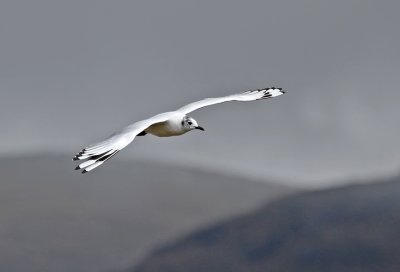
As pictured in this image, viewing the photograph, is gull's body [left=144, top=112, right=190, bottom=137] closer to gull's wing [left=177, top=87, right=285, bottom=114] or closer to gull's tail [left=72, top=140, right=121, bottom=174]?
gull's wing [left=177, top=87, right=285, bottom=114]

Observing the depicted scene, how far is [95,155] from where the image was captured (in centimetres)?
1458

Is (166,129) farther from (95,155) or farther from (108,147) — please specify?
(95,155)

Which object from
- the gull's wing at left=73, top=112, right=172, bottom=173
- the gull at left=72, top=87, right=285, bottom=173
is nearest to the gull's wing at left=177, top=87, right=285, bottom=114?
the gull at left=72, top=87, right=285, bottom=173

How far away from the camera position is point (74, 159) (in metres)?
14.4

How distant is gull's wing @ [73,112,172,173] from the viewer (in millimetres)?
14391

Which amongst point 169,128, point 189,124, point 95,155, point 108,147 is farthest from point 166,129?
point 95,155

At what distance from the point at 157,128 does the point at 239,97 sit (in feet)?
8.93

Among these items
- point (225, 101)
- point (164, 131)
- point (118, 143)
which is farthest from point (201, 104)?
point (118, 143)

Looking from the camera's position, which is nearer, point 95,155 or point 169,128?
point 95,155

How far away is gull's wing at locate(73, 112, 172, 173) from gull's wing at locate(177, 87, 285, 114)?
5.96 feet

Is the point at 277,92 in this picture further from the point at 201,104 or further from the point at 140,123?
the point at 140,123

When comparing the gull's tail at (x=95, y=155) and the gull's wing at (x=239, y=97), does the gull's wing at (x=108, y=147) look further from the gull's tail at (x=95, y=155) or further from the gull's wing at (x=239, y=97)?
the gull's wing at (x=239, y=97)

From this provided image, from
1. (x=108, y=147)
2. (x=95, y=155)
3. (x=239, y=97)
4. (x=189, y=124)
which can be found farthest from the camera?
(x=239, y=97)

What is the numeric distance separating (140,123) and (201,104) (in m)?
2.19
